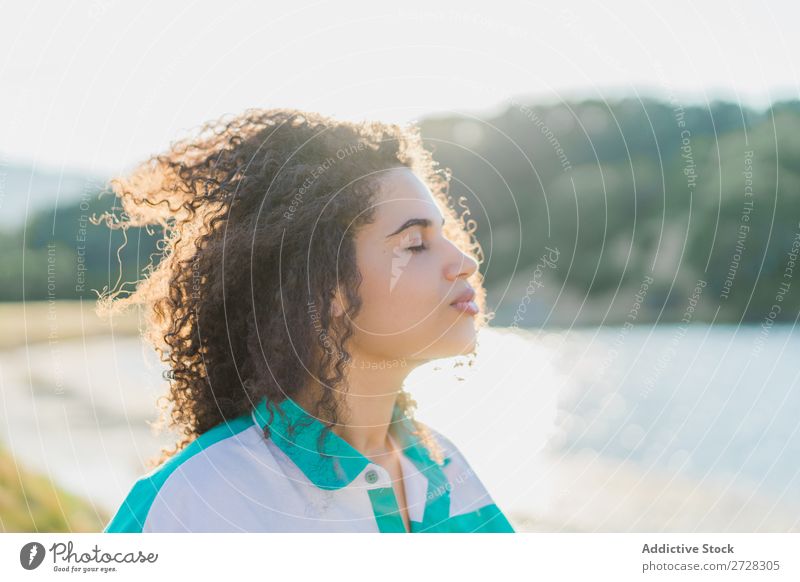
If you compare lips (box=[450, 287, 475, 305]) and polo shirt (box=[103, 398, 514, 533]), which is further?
lips (box=[450, 287, 475, 305])

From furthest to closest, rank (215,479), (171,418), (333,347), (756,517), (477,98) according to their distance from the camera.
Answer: (756,517) < (477,98) < (171,418) < (333,347) < (215,479)

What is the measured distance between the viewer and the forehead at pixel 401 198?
7.68 ft

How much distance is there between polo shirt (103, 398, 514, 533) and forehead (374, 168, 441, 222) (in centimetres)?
60

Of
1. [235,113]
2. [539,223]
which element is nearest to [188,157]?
[235,113]

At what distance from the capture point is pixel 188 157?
2531 millimetres

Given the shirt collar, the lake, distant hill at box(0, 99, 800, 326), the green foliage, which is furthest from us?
distant hill at box(0, 99, 800, 326)

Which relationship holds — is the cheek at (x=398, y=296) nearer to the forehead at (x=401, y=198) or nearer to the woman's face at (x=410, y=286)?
the woman's face at (x=410, y=286)

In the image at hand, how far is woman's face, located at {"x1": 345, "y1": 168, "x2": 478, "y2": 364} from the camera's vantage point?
89.7 inches

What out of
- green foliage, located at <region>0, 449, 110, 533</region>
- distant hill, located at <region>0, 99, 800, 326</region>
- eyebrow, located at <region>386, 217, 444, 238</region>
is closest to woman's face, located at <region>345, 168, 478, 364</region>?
eyebrow, located at <region>386, 217, 444, 238</region>

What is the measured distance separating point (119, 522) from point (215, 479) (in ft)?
0.92

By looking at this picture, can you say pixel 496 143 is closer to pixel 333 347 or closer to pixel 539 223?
pixel 539 223

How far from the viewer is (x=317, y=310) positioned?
236cm

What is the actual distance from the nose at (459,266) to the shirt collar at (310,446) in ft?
1.79

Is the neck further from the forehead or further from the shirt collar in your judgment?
the forehead
